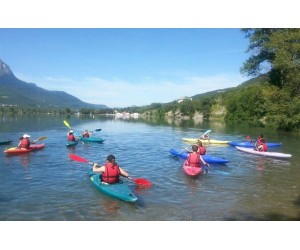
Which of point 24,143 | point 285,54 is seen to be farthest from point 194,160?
point 285,54

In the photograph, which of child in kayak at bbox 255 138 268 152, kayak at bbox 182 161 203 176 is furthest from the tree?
kayak at bbox 182 161 203 176

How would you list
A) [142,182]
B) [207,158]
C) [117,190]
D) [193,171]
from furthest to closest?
[207,158]
[193,171]
[142,182]
[117,190]

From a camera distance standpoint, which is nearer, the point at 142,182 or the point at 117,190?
the point at 117,190

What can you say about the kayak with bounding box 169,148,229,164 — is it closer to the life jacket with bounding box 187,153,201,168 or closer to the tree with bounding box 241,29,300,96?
the life jacket with bounding box 187,153,201,168

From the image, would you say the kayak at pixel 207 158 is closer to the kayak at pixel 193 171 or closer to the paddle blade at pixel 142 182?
the kayak at pixel 193 171

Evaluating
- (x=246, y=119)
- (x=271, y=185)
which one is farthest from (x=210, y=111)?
(x=271, y=185)

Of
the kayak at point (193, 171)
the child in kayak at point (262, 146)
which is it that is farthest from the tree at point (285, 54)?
the kayak at point (193, 171)

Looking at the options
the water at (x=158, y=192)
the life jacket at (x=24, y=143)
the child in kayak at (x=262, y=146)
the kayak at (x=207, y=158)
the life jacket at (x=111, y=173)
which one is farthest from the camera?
the life jacket at (x=24, y=143)

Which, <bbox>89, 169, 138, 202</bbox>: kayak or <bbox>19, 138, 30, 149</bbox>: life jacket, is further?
<bbox>19, 138, 30, 149</bbox>: life jacket

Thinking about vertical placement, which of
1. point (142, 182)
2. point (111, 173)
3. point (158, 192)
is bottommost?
point (158, 192)

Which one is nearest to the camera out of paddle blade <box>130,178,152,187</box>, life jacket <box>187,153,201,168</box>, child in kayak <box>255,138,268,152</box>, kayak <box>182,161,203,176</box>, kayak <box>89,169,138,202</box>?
kayak <box>89,169,138,202</box>

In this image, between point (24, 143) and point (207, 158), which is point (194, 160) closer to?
point (207, 158)

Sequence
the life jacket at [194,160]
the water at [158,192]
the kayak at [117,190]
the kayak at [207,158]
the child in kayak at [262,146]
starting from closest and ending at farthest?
1. the water at [158,192]
2. the kayak at [117,190]
3. the life jacket at [194,160]
4. the kayak at [207,158]
5. the child in kayak at [262,146]
